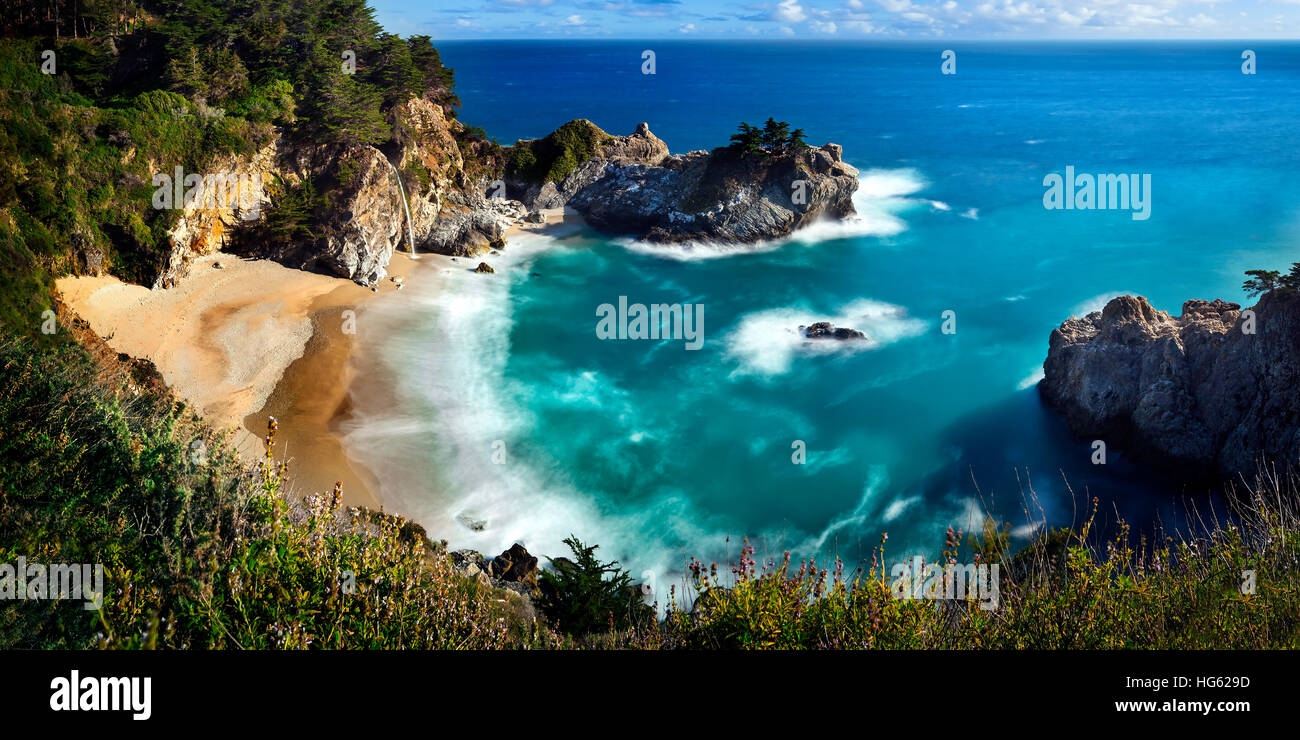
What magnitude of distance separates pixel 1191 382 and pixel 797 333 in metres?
16.5

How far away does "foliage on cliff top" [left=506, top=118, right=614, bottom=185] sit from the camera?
51.2 m

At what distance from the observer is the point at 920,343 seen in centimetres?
3619

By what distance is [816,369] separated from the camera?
110 feet

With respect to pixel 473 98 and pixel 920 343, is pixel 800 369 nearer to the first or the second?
pixel 920 343

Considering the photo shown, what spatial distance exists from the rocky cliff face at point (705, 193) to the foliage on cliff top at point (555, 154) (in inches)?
20.9

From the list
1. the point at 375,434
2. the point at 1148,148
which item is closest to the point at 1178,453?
the point at 375,434

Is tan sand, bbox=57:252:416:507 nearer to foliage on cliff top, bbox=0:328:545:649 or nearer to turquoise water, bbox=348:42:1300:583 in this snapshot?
turquoise water, bbox=348:42:1300:583

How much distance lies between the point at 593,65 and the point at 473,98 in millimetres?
87437

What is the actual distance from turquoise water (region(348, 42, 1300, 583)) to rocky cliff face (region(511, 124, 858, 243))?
201 centimetres

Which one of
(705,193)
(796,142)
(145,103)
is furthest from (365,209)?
(796,142)

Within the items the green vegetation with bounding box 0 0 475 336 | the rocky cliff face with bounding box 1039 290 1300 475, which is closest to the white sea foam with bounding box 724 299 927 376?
the rocky cliff face with bounding box 1039 290 1300 475

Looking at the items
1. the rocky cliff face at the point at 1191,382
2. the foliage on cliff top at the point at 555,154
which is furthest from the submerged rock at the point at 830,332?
the foliage on cliff top at the point at 555,154

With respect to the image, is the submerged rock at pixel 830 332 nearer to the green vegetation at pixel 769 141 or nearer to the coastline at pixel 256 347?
the green vegetation at pixel 769 141

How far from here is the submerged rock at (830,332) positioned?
36000 mm
